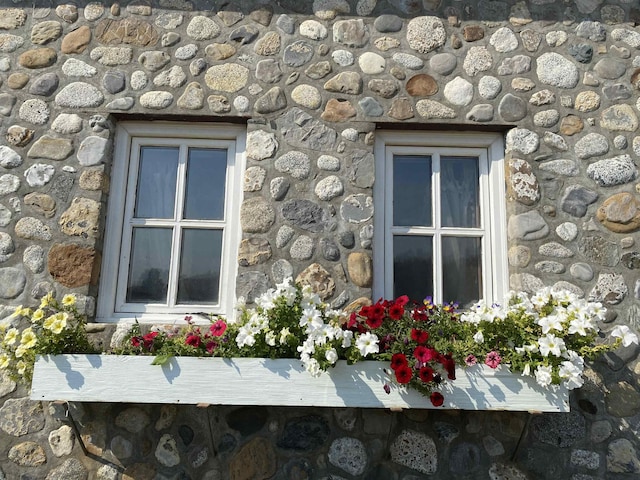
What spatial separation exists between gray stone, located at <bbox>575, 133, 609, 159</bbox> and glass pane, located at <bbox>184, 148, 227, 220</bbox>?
179 centimetres

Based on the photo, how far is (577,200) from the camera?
249 centimetres

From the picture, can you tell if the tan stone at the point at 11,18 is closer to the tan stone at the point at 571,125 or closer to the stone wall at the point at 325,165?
the stone wall at the point at 325,165

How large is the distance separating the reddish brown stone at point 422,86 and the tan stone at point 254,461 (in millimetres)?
1819

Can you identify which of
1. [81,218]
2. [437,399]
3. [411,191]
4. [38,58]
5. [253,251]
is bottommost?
[437,399]

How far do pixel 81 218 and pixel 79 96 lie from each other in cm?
64

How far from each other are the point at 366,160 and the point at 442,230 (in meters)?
0.52

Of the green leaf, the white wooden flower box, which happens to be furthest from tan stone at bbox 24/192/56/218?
the green leaf

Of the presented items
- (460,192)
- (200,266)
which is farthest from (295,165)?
(460,192)

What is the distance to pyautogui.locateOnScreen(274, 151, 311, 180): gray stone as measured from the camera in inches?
98.6

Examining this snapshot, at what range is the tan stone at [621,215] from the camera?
2477 millimetres

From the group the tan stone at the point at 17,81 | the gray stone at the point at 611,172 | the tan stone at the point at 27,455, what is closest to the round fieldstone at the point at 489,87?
the gray stone at the point at 611,172

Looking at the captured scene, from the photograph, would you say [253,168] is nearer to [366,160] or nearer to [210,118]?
[210,118]

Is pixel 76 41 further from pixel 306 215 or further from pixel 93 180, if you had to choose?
pixel 306 215

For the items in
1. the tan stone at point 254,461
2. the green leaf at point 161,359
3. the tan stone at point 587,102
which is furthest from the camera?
the tan stone at point 587,102
